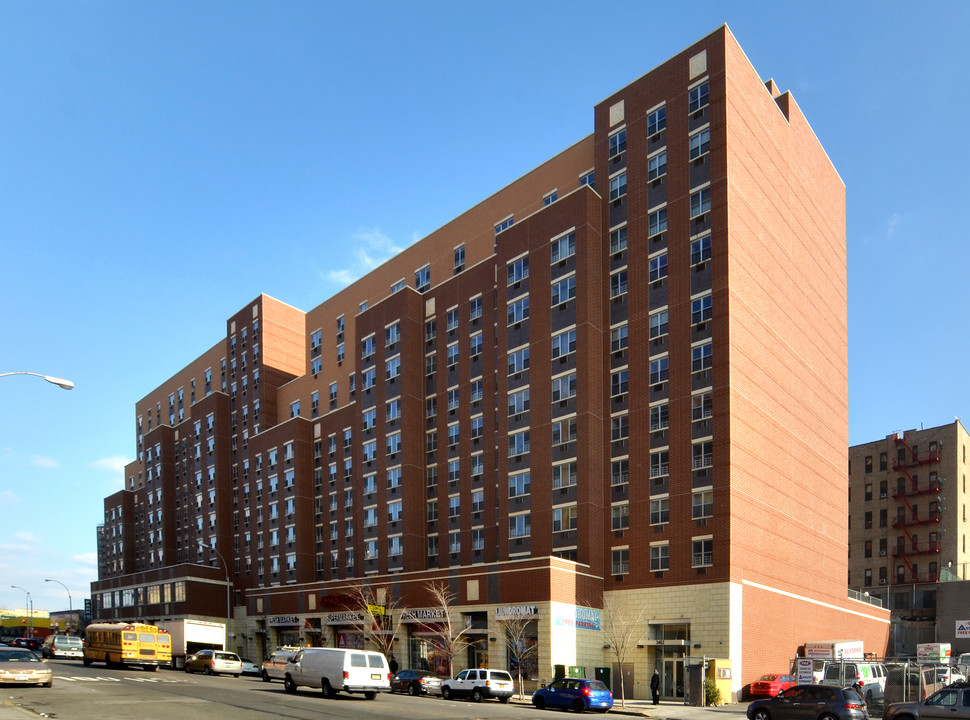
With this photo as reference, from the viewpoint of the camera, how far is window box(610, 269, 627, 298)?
62562 mm

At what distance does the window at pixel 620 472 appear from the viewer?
60.0 m

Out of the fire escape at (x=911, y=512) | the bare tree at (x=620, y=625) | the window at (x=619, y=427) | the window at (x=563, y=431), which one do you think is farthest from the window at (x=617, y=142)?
the fire escape at (x=911, y=512)

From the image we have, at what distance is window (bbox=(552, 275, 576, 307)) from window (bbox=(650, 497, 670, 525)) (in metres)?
15.6

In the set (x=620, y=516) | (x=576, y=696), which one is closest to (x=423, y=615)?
(x=620, y=516)

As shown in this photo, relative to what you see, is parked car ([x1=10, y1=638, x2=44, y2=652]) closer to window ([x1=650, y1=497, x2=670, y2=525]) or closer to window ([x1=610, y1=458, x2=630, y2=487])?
window ([x1=610, y1=458, x2=630, y2=487])

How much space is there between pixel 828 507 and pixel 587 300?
2862 cm

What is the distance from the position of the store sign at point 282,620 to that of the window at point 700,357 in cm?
4733

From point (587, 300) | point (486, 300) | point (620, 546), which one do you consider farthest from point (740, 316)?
point (486, 300)

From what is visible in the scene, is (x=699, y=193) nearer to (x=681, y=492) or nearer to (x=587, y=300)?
(x=587, y=300)

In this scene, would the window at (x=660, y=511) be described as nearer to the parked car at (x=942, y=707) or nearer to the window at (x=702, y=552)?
the window at (x=702, y=552)

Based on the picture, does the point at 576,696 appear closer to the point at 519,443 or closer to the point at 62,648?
the point at 519,443

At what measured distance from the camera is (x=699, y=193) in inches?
2313

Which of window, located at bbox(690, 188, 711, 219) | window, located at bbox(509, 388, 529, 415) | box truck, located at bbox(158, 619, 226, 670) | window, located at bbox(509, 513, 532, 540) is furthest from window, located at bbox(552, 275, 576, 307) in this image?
box truck, located at bbox(158, 619, 226, 670)

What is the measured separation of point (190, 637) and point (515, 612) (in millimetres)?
24990
